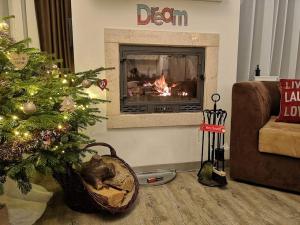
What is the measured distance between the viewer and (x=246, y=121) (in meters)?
2.01

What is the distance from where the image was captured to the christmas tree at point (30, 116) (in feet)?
4.20

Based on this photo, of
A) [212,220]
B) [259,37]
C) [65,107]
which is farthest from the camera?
[259,37]

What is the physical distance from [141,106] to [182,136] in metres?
0.49

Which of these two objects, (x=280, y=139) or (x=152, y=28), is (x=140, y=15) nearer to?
(x=152, y=28)

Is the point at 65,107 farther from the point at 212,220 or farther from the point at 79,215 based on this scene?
the point at 212,220

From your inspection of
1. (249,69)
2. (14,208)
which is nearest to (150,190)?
(14,208)

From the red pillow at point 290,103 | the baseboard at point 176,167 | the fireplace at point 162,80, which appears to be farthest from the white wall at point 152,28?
the red pillow at point 290,103

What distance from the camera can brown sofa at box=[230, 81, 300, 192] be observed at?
1.90 m

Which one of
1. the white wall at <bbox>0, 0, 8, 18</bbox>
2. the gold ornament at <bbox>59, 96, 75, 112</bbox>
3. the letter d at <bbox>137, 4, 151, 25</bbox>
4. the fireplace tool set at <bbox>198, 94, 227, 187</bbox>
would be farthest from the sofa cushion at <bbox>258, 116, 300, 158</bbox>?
the white wall at <bbox>0, 0, 8, 18</bbox>

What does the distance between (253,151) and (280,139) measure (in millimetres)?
231

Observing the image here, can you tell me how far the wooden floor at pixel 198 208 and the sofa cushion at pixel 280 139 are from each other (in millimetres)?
343

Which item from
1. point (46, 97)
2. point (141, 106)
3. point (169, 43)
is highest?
point (169, 43)

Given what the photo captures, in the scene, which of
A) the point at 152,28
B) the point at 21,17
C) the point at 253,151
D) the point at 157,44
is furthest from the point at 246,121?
the point at 21,17

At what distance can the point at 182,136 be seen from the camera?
2377 millimetres
